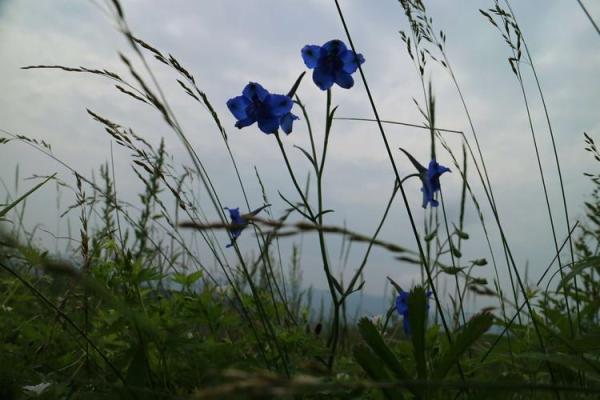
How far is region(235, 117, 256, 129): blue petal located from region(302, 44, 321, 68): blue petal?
32cm

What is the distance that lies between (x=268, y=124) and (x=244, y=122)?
116 mm

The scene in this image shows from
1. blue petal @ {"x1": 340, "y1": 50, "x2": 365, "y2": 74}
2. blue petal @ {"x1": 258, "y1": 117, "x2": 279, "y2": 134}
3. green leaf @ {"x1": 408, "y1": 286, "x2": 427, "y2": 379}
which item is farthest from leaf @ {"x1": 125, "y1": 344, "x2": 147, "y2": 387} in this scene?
blue petal @ {"x1": 340, "y1": 50, "x2": 365, "y2": 74}

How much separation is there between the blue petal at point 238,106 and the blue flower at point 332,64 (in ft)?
0.97

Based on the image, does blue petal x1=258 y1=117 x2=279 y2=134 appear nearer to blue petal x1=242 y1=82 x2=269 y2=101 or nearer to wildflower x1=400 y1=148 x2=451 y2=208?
blue petal x1=242 y1=82 x2=269 y2=101

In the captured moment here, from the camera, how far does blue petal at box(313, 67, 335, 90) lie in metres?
2.15

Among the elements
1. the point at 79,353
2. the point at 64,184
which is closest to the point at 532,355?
the point at 79,353

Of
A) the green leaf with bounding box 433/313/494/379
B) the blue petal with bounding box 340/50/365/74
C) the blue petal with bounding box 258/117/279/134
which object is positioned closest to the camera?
the green leaf with bounding box 433/313/494/379

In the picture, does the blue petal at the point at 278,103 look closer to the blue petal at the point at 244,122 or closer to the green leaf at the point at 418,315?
the blue petal at the point at 244,122

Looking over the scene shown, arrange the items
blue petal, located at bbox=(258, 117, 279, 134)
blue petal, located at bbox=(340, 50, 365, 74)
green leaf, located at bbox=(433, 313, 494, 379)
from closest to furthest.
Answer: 1. green leaf, located at bbox=(433, 313, 494, 379)
2. blue petal, located at bbox=(258, 117, 279, 134)
3. blue petal, located at bbox=(340, 50, 365, 74)

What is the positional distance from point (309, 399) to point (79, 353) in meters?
0.83

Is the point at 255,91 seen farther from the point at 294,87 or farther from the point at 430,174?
the point at 430,174

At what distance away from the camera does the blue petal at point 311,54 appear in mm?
2184

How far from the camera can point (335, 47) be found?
2172mm

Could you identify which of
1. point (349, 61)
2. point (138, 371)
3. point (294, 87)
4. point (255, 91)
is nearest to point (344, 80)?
point (349, 61)
